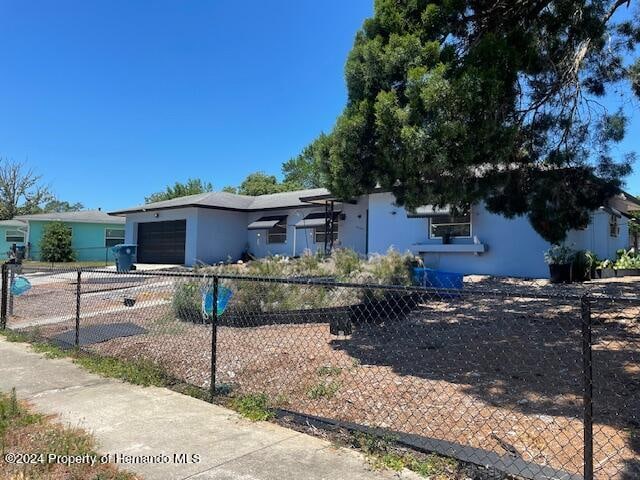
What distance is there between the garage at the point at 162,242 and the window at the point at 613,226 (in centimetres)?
1821

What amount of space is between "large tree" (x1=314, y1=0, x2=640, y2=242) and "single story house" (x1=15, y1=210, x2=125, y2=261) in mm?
28749

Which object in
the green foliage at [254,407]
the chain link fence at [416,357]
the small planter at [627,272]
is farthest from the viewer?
the small planter at [627,272]

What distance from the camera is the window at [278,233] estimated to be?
23.7 m

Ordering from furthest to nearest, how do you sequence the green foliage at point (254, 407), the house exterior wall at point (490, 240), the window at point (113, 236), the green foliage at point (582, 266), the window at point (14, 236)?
1. the window at point (14, 236)
2. the window at point (113, 236)
3. the house exterior wall at point (490, 240)
4. the green foliage at point (582, 266)
5. the green foliage at point (254, 407)

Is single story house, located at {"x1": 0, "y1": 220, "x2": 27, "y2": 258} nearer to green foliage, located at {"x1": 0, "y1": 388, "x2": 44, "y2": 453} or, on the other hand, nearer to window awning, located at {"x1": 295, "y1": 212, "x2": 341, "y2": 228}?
window awning, located at {"x1": 295, "y1": 212, "x2": 341, "y2": 228}

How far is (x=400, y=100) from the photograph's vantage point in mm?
6250

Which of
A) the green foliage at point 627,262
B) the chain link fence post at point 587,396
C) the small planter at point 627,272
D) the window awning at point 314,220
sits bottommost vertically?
the chain link fence post at point 587,396

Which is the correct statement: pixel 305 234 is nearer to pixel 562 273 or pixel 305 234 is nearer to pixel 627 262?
pixel 562 273

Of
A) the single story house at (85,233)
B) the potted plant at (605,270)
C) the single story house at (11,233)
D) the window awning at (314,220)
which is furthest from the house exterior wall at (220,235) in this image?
the single story house at (11,233)

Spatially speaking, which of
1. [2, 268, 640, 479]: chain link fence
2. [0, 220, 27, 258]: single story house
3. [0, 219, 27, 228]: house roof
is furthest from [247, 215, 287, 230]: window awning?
[0, 219, 27, 228]: house roof

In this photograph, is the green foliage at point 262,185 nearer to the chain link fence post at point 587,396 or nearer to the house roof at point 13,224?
the house roof at point 13,224

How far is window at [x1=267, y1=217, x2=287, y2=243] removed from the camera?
2370cm

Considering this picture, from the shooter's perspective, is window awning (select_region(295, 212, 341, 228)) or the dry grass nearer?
the dry grass

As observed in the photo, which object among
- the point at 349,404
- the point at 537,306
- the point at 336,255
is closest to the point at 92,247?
the point at 336,255
